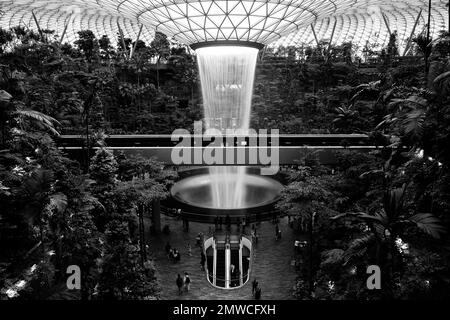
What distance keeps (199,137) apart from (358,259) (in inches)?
557

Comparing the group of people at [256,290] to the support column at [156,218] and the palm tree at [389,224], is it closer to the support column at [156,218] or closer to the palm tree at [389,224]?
the palm tree at [389,224]

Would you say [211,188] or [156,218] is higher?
[211,188]

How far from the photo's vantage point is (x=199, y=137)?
21.5 m

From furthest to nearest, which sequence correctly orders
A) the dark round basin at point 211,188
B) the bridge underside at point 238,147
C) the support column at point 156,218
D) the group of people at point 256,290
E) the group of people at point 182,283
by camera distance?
the dark round basin at point 211,188
the support column at point 156,218
the bridge underside at point 238,147
the group of people at point 182,283
the group of people at point 256,290

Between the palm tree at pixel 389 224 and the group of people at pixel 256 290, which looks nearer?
the palm tree at pixel 389 224

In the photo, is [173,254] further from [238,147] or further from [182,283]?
[238,147]

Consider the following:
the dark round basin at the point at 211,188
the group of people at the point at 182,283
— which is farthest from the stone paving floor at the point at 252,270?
the dark round basin at the point at 211,188

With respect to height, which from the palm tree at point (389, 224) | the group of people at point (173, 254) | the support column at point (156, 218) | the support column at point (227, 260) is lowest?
the support column at point (227, 260)

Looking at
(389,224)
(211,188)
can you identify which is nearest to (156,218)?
(211,188)

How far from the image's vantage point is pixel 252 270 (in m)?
18.0

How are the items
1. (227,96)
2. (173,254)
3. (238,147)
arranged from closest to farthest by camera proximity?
(173,254) < (238,147) < (227,96)

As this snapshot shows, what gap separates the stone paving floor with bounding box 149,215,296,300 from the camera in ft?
52.3

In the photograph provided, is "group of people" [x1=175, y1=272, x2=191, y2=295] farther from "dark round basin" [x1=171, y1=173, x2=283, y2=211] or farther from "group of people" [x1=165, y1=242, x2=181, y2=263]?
"dark round basin" [x1=171, y1=173, x2=283, y2=211]

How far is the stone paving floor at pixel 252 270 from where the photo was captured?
52.3 feet
